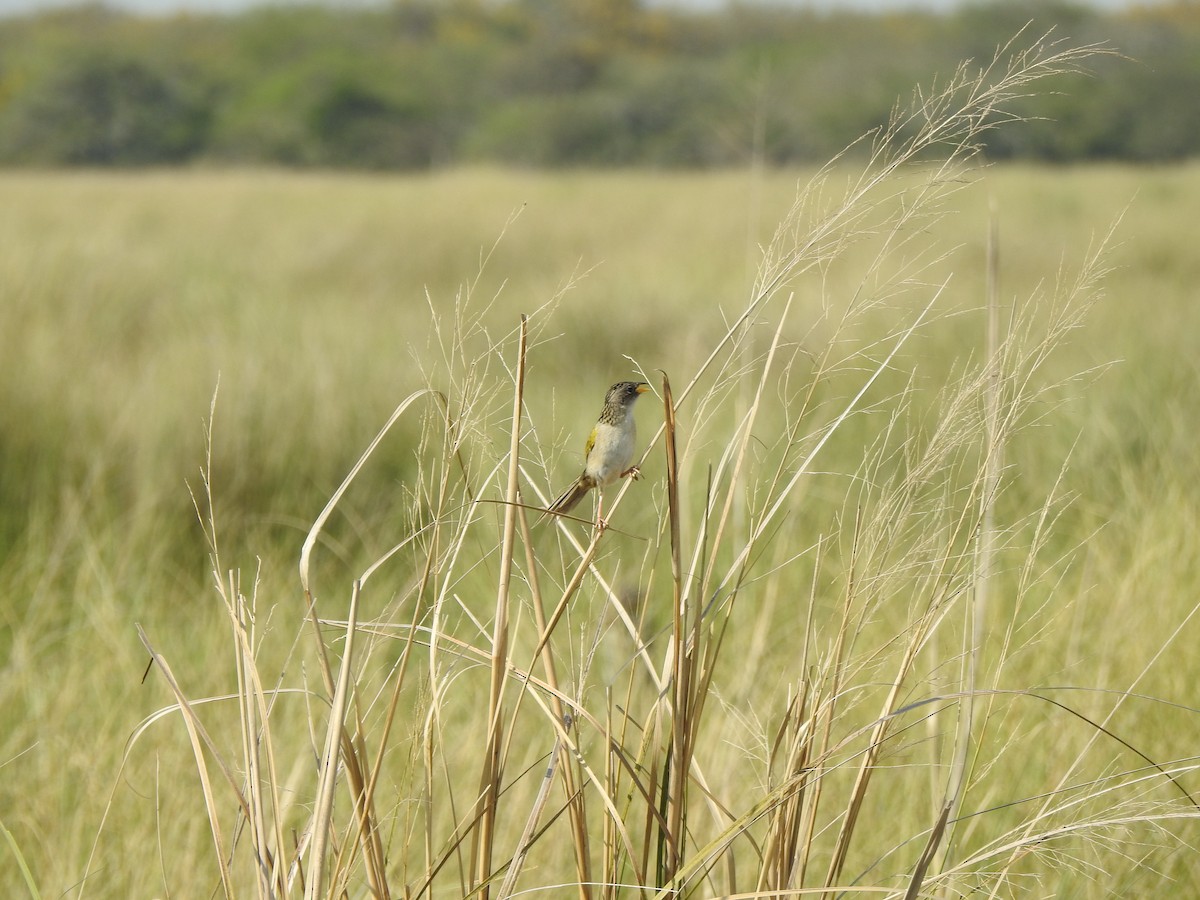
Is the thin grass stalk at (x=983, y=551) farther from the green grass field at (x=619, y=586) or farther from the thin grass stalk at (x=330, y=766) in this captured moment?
the thin grass stalk at (x=330, y=766)

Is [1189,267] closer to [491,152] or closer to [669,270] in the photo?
[669,270]

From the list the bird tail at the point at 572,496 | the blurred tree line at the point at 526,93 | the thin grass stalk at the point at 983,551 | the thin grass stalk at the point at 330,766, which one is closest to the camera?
the thin grass stalk at the point at 330,766

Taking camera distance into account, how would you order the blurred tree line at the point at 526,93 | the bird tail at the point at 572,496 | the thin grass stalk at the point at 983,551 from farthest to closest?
the blurred tree line at the point at 526,93, the bird tail at the point at 572,496, the thin grass stalk at the point at 983,551

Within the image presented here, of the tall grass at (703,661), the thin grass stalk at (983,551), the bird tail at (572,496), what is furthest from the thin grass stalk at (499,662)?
the thin grass stalk at (983,551)

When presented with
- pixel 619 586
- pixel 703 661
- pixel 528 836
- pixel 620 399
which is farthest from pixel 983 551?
pixel 619 586

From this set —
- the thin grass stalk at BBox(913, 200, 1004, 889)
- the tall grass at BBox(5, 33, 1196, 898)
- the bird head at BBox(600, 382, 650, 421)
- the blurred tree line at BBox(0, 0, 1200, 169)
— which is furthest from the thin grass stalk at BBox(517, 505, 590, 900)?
the blurred tree line at BBox(0, 0, 1200, 169)

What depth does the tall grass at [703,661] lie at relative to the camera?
3.70ft

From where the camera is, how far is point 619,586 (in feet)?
8.04

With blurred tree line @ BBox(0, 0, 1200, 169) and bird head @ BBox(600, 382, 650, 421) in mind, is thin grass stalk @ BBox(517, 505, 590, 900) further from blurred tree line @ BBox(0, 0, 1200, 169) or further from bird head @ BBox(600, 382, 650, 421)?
blurred tree line @ BBox(0, 0, 1200, 169)

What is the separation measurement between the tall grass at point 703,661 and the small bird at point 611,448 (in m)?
0.03

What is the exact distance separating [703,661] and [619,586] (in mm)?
1201

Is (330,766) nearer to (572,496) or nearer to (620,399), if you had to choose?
(572,496)

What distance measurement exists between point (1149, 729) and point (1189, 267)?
9.18m

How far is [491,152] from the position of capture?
3400 centimetres
